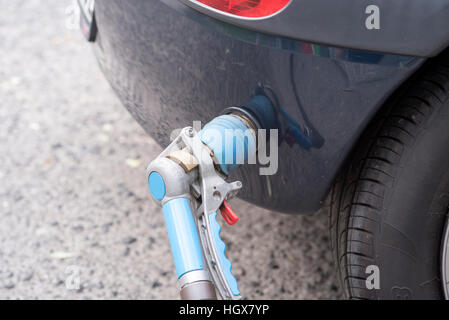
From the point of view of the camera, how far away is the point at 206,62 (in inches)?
56.1

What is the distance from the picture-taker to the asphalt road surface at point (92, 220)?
2.00 m

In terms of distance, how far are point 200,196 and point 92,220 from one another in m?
1.03

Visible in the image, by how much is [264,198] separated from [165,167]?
0.40 metres

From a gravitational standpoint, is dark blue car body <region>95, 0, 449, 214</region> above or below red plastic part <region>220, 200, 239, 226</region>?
above

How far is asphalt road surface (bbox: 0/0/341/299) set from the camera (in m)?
2.00

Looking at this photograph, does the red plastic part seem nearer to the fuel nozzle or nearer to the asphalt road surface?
the fuel nozzle

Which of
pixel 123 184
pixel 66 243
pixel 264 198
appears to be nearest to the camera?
pixel 264 198

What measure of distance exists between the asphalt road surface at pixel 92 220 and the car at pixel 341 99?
0.54m

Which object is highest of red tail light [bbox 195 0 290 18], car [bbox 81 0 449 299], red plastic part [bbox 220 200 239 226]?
red tail light [bbox 195 0 290 18]

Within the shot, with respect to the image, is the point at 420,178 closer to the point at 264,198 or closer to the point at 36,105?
the point at 264,198

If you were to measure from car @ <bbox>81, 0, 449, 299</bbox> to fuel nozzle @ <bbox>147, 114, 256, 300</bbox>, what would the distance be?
0.42 ft

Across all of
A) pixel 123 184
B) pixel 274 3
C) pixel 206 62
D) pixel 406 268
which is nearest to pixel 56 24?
pixel 123 184

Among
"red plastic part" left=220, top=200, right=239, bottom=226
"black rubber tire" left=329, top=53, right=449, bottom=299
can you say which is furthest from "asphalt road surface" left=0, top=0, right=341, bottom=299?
"red plastic part" left=220, top=200, right=239, bottom=226

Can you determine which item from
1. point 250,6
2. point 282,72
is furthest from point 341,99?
point 250,6
